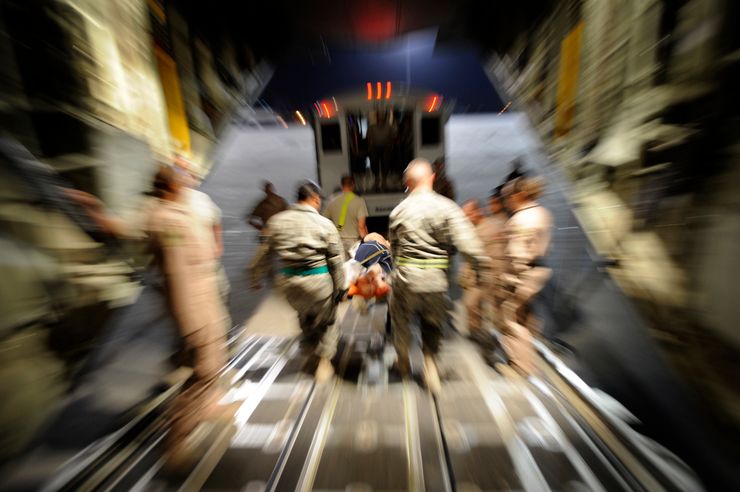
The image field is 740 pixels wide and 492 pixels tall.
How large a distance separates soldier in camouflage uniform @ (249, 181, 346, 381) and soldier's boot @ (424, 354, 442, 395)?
0.82 meters

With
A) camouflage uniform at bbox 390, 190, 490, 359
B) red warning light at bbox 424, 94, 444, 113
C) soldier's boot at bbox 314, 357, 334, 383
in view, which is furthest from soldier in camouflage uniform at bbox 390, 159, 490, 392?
red warning light at bbox 424, 94, 444, 113

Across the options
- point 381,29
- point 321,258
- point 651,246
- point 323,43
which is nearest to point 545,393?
point 651,246

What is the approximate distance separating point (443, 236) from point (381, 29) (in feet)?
11.2

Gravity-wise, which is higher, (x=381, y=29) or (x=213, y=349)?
(x=381, y=29)

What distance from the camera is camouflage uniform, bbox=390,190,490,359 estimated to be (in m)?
1.76

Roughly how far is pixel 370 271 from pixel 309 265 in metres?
0.79

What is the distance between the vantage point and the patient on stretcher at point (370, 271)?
258cm

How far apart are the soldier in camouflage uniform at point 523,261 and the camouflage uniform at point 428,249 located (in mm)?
352

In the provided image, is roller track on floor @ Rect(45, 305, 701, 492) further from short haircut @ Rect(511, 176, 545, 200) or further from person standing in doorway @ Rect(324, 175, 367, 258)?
person standing in doorway @ Rect(324, 175, 367, 258)

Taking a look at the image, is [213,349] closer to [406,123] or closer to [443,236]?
[443,236]

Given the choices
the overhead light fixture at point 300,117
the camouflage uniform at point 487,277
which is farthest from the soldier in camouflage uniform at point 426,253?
the overhead light fixture at point 300,117

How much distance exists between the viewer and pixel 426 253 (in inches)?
73.4

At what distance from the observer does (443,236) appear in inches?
72.0

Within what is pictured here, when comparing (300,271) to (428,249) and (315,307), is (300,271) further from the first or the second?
(428,249)
